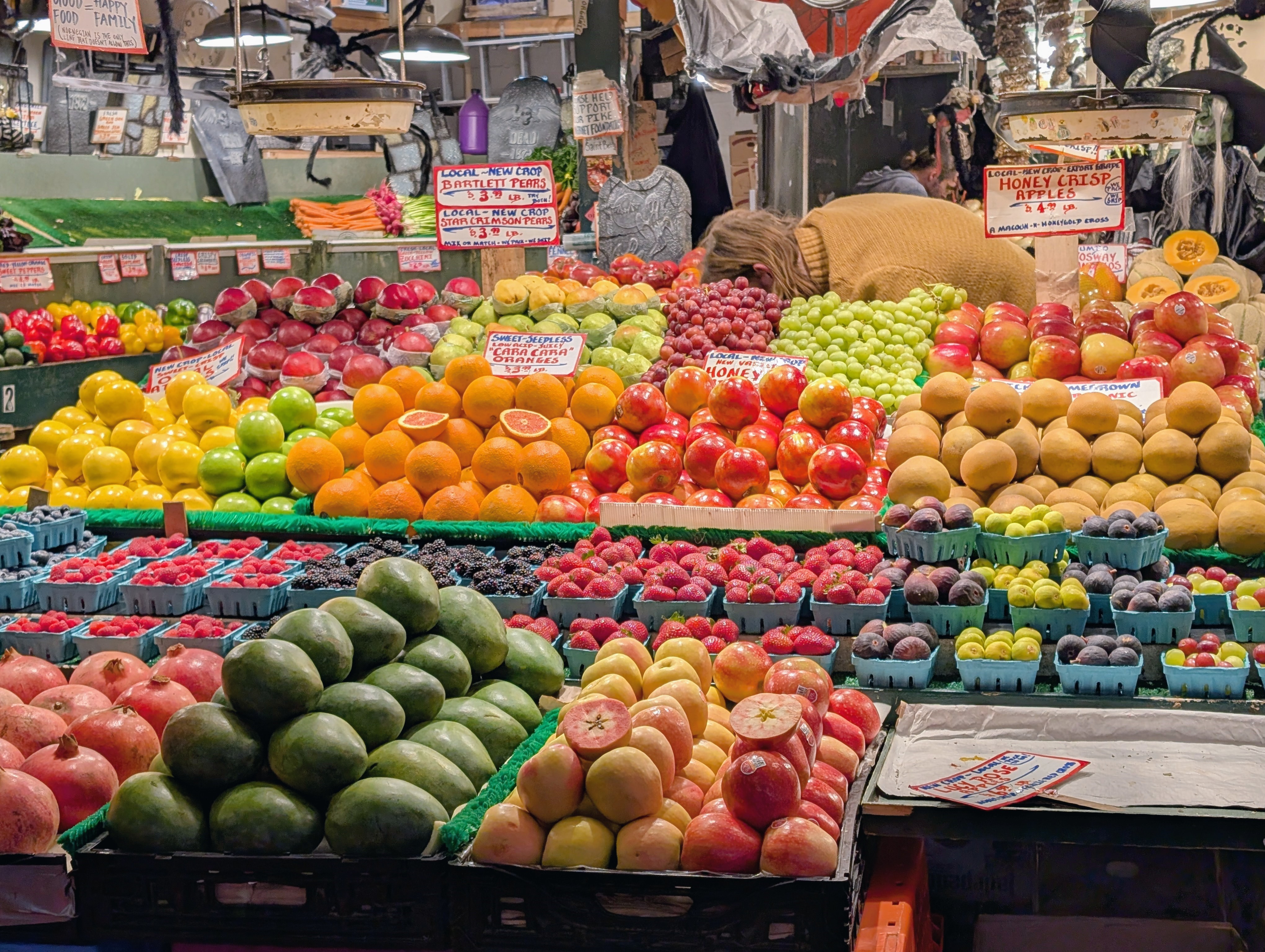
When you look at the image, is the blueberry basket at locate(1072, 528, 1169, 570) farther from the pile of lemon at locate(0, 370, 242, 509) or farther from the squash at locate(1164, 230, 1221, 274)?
the squash at locate(1164, 230, 1221, 274)

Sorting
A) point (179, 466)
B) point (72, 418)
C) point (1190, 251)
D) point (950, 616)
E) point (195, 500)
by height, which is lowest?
point (950, 616)

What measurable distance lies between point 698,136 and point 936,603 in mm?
7811

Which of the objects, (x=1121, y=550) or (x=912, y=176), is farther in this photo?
(x=912, y=176)

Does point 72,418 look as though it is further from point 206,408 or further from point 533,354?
point 533,354

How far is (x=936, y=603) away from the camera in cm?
326

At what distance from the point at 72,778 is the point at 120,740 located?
125 mm

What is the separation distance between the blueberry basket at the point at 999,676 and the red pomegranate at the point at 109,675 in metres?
1.97

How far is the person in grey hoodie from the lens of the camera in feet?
30.7

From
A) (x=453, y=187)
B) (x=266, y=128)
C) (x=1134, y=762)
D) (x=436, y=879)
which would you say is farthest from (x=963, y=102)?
(x=436, y=879)

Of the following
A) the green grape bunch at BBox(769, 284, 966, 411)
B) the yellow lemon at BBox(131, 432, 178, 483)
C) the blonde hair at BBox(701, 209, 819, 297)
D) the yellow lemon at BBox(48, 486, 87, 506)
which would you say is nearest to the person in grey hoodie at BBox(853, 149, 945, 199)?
the blonde hair at BBox(701, 209, 819, 297)

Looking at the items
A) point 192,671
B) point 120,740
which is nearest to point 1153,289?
point 192,671

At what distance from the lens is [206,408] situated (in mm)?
4832

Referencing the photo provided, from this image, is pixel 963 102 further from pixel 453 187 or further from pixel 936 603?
pixel 936 603

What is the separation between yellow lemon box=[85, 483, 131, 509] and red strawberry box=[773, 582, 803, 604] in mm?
2626
